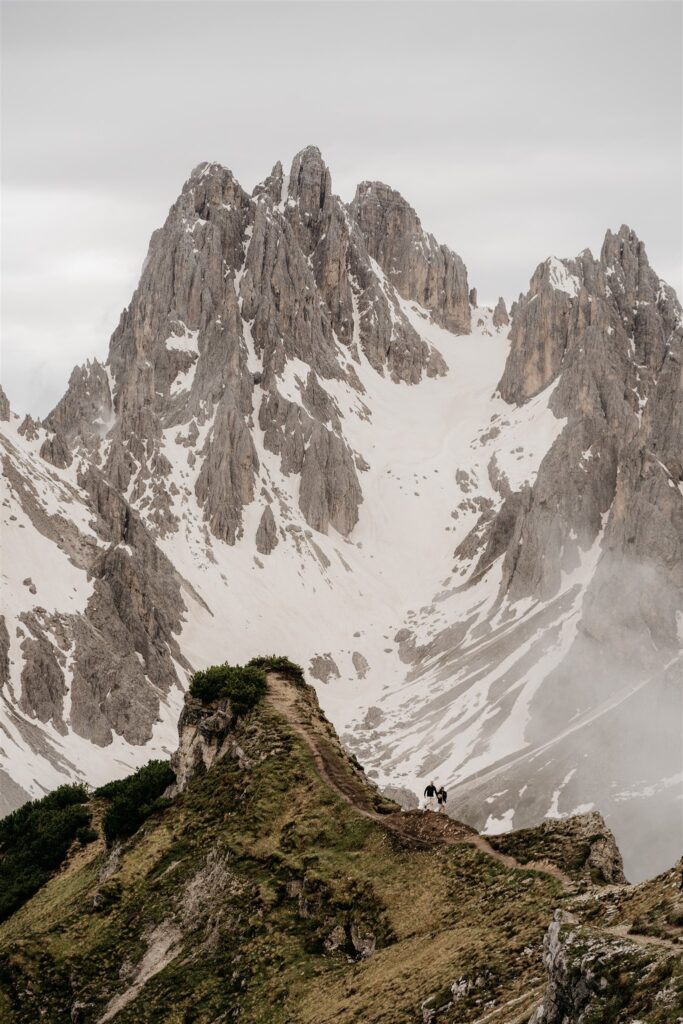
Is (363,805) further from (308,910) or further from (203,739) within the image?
(203,739)

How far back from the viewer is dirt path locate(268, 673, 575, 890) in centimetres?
3678

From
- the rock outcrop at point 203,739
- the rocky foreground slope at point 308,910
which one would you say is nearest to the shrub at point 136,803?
the rocky foreground slope at point 308,910

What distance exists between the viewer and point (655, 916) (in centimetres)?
2498

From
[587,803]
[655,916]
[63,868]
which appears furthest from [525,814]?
[655,916]

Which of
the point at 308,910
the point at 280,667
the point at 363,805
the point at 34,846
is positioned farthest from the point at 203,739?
the point at 308,910

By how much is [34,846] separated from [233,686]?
12941 millimetres

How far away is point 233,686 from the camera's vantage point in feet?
160

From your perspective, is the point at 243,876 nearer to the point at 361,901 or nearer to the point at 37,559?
the point at 361,901

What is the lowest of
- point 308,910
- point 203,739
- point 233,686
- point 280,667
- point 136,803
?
point 308,910

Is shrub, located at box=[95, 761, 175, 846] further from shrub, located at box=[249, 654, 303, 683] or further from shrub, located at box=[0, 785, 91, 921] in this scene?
shrub, located at box=[249, 654, 303, 683]

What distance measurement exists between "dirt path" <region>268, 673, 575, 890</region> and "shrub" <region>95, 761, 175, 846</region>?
615 cm

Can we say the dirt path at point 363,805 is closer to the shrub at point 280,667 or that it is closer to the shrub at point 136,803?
the shrub at point 280,667

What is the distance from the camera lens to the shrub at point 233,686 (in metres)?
48.5

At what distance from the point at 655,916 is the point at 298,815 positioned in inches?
783
